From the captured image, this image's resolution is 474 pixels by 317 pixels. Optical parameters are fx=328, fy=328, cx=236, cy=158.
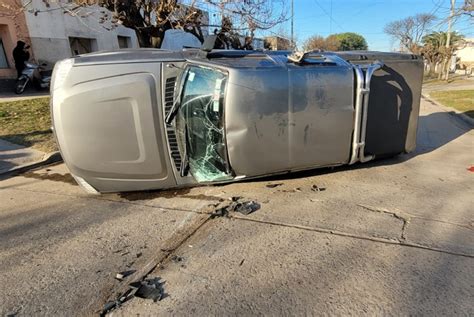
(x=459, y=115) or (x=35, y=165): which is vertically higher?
(x=35, y=165)

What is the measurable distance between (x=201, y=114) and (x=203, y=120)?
70mm

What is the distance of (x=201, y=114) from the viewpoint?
3.64 meters

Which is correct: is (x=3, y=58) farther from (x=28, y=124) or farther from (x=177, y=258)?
(x=177, y=258)

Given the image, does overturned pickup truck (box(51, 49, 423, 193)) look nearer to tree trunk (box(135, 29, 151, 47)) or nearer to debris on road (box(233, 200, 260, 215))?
debris on road (box(233, 200, 260, 215))

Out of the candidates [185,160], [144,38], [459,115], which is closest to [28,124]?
[144,38]

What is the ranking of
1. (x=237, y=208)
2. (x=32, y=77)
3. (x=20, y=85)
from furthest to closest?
1. (x=32, y=77)
2. (x=20, y=85)
3. (x=237, y=208)

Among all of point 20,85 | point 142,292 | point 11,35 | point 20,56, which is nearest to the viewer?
point 142,292

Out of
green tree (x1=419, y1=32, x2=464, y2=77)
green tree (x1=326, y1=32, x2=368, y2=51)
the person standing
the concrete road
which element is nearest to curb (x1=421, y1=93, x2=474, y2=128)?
the concrete road

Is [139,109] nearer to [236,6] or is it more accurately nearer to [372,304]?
[372,304]

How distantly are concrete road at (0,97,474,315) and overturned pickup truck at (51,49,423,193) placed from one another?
38cm

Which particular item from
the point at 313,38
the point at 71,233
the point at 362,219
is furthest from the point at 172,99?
the point at 313,38

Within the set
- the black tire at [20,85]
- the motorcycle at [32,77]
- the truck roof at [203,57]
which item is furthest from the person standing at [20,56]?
the truck roof at [203,57]

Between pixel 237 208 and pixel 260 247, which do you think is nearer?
pixel 260 247

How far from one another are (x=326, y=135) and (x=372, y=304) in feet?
7.07
